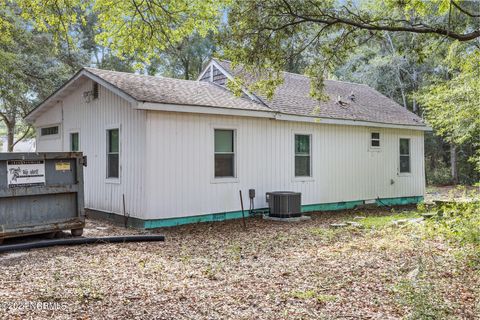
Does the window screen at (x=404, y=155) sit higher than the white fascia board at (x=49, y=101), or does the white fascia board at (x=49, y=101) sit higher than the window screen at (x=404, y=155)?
the white fascia board at (x=49, y=101)

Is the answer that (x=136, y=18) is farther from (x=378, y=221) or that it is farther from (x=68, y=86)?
(x=378, y=221)

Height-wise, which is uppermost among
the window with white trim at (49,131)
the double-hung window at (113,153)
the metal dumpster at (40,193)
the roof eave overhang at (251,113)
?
the roof eave overhang at (251,113)

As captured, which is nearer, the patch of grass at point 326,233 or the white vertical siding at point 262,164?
the patch of grass at point 326,233

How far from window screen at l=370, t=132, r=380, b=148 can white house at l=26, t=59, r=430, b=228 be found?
0.03 m

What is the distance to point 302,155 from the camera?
1177 cm

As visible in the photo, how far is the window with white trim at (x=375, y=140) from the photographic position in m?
13.5

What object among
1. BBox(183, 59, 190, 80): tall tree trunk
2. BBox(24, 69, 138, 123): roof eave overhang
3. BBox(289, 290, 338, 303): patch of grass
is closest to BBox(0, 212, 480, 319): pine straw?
BBox(289, 290, 338, 303): patch of grass

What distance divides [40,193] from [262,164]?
217 inches

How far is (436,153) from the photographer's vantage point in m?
27.0

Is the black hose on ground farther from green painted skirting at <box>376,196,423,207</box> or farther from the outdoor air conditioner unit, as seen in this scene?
green painted skirting at <box>376,196,423,207</box>

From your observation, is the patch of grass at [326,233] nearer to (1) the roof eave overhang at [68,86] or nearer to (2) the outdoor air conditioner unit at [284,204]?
(2) the outdoor air conditioner unit at [284,204]

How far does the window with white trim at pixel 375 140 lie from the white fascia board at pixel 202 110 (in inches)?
177

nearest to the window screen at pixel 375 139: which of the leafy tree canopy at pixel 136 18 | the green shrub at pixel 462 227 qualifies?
the green shrub at pixel 462 227

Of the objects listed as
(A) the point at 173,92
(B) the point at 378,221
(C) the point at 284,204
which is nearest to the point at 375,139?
(B) the point at 378,221
